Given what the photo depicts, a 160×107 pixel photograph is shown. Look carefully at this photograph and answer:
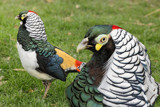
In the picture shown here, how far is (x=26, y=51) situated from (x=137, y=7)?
212 inches

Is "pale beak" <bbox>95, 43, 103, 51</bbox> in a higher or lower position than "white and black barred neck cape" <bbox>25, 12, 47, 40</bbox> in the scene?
higher

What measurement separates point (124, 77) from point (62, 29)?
403cm

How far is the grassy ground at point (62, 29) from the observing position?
352cm

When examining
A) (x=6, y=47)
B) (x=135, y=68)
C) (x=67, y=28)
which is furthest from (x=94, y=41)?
(x=67, y=28)

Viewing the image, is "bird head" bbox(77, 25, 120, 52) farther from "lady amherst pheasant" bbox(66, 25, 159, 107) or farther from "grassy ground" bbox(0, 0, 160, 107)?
"grassy ground" bbox(0, 0, 160, 107)

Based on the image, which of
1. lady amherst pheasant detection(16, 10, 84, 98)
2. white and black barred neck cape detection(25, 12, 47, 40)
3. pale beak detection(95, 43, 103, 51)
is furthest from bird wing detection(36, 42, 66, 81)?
pale beak detection(95, 43, 103, 51)

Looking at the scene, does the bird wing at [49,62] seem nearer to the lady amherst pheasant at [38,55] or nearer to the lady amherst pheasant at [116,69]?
the lady amherst pheasant at [38,55]

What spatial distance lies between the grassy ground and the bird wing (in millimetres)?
411

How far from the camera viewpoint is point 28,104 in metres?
3.25

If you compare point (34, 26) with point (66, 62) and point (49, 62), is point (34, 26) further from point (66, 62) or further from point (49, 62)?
point (66, 62)

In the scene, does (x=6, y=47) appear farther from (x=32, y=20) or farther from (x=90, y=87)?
(x=90, y=87)

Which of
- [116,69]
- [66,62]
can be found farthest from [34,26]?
[116,69]

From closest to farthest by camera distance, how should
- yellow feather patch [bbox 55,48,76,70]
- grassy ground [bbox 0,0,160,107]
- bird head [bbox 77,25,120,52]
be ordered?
1. bird head [bbox 77,25,120,52]
2. yellow feather patch [bbox 55,48,76,70]
3. grassy ground [bbox 0,0,160,107]

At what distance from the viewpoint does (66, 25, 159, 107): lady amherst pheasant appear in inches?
75.7
